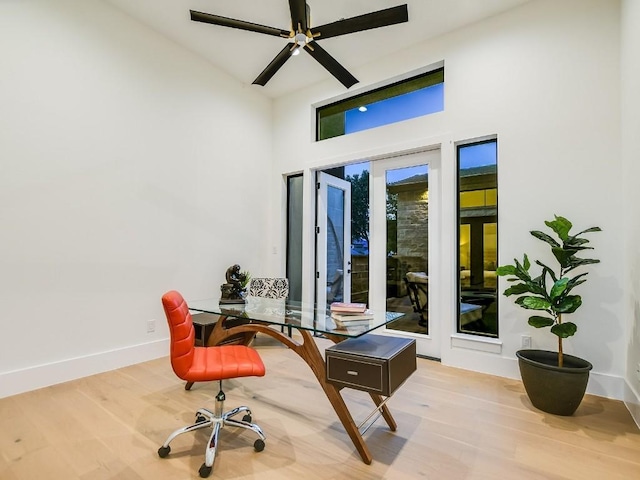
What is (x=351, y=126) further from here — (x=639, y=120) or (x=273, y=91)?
(x=639, y=120)

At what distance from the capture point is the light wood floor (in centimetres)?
174

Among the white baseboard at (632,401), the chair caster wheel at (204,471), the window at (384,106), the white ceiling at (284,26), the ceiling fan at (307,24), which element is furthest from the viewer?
the window at (384,106)

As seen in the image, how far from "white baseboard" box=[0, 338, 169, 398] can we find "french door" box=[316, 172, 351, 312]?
7.16 ft

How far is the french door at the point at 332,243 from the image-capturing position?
4738 mm

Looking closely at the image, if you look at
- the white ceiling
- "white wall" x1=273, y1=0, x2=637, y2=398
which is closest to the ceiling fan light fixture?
the white ceiling

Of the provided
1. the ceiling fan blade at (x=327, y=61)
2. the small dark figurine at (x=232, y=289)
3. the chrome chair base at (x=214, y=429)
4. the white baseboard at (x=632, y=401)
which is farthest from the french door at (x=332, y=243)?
the white baseboard at (x=632, y=401)

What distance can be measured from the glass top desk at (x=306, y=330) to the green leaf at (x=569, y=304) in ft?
3.81

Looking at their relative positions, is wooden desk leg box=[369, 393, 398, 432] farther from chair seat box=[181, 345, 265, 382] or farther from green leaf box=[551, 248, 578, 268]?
green leaf box=[551, 248, 578, 268]

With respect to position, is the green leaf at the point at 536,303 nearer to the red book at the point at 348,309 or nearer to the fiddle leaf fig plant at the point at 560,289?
the fiddle leaf fig plant at the point at 560,289

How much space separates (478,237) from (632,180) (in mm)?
1240

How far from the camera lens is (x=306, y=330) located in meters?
1.99

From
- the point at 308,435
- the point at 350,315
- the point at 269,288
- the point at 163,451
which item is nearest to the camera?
the point at 163,451

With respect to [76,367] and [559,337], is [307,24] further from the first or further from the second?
[76,367]

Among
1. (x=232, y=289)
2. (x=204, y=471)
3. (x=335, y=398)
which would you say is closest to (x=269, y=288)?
(x=232, y=289)
